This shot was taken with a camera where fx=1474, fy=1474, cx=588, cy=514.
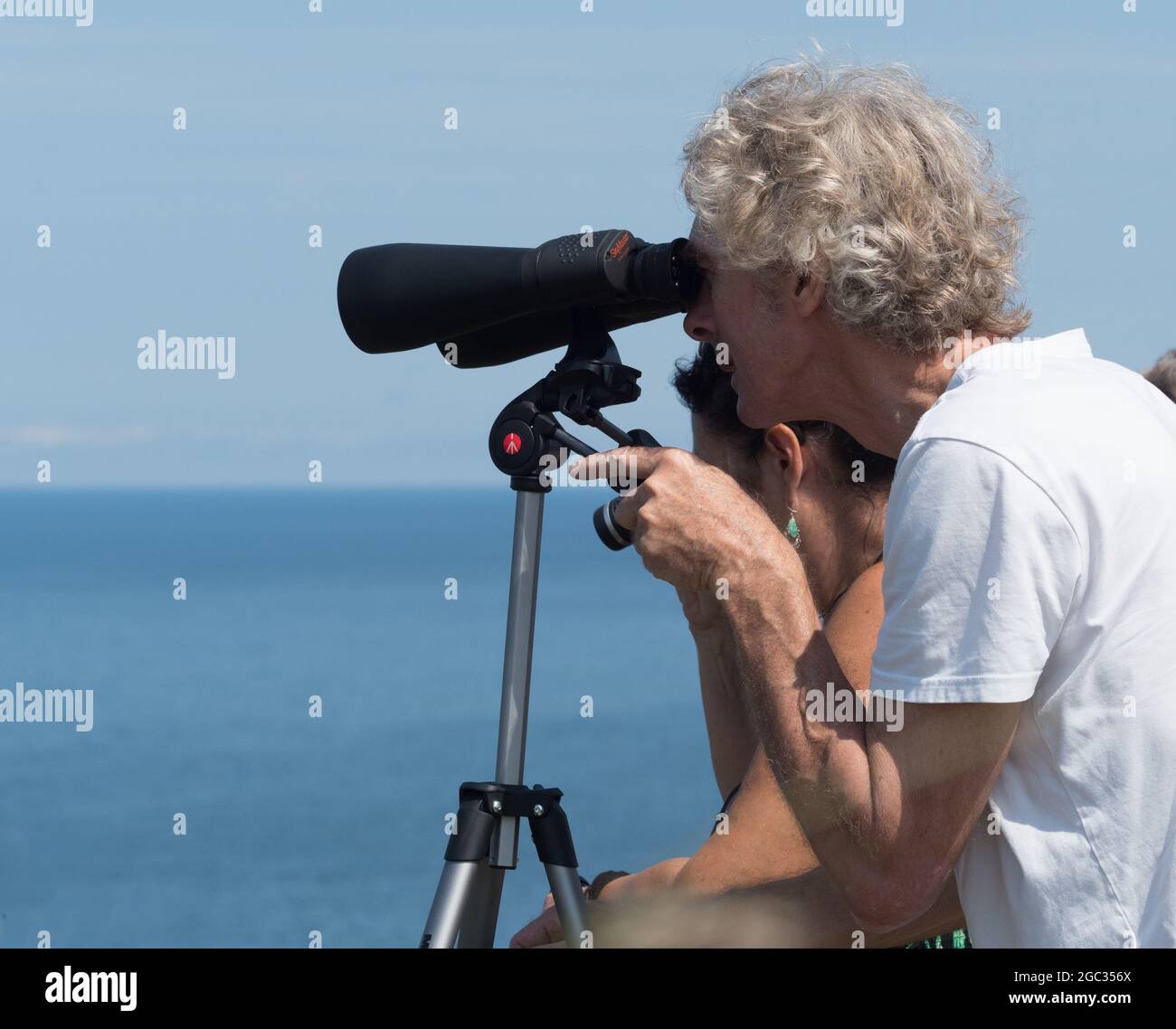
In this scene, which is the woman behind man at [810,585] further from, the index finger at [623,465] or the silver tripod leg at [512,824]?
the index finger at [623,465]

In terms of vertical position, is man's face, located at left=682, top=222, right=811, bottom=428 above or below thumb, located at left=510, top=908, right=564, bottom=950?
above

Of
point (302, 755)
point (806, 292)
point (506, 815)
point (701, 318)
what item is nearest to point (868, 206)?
point (806, 292)

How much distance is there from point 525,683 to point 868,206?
0.56 meters

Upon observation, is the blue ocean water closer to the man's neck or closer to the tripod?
the tripod

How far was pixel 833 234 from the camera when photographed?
1318 millimetres

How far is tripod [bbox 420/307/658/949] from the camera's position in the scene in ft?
4.64

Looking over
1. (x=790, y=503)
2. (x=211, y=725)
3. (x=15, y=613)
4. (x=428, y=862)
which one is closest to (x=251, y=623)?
(x=15, y=613)

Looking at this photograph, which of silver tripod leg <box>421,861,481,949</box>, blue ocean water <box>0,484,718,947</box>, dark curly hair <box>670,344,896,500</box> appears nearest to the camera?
silver tripod leg <box>421,861,481,949</box>

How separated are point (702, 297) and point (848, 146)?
0.73 feet

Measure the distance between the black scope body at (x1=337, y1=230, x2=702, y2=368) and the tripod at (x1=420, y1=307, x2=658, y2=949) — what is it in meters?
0.06

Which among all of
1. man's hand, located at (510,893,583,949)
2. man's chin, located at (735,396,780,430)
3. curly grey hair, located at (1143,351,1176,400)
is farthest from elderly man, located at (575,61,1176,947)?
curly grey hair, located at (1143,351,1176,400)

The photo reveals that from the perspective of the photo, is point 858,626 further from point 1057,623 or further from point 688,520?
point 1057,623

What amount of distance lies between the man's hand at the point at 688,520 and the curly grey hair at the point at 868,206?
0.20 meters

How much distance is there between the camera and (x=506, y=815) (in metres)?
→ 1.43
